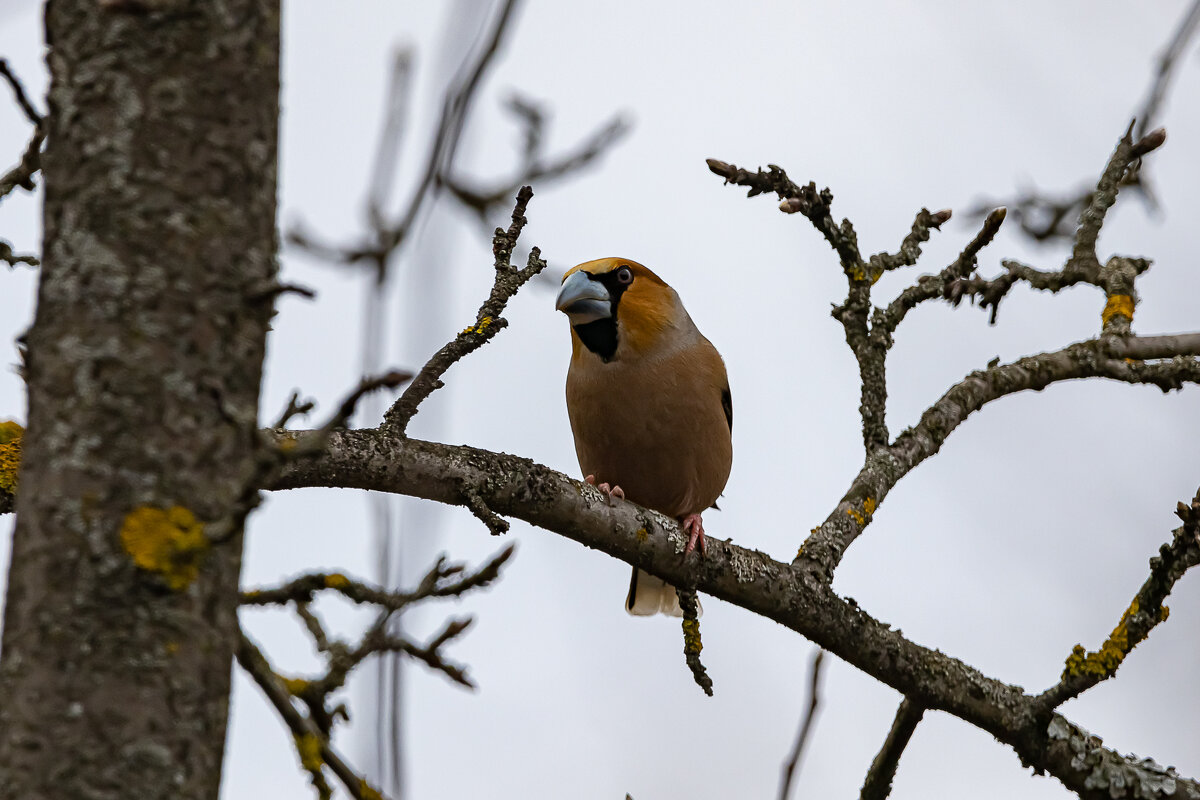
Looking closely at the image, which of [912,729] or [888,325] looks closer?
[912,729]

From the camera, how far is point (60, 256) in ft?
5.53

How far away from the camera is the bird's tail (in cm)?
673

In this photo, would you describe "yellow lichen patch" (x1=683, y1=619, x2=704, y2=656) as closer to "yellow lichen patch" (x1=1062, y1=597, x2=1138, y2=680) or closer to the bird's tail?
"yellow lichen patch" (x1=1062, y1=597, x2=1138, y2=680)

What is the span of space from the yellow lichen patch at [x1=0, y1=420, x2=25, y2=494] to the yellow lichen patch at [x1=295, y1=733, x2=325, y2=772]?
5.09 feet

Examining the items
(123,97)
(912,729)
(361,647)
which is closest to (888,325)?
(912,729)

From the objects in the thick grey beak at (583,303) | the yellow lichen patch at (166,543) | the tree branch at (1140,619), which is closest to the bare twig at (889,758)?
the tree branch at (1140,619)

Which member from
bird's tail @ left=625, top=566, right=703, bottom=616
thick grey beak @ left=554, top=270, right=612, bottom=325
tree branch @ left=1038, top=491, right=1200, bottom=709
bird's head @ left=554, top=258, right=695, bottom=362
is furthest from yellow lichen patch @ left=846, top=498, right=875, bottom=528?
bird's tail @ left=625, top=566, right=703, bottom=616

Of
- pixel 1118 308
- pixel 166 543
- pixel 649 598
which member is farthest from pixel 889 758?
pixel 649 598

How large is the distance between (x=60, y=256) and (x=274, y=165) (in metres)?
0.32

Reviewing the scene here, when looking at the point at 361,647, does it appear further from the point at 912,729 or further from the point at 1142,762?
the point at 1142,762

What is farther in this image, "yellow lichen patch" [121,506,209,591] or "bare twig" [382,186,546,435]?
"bare twig" [382,186,546,435]

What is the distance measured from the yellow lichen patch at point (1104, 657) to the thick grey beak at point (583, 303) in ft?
9.19

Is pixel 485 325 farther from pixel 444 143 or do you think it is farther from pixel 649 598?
pixel 649 598

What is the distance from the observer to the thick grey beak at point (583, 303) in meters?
5.84
